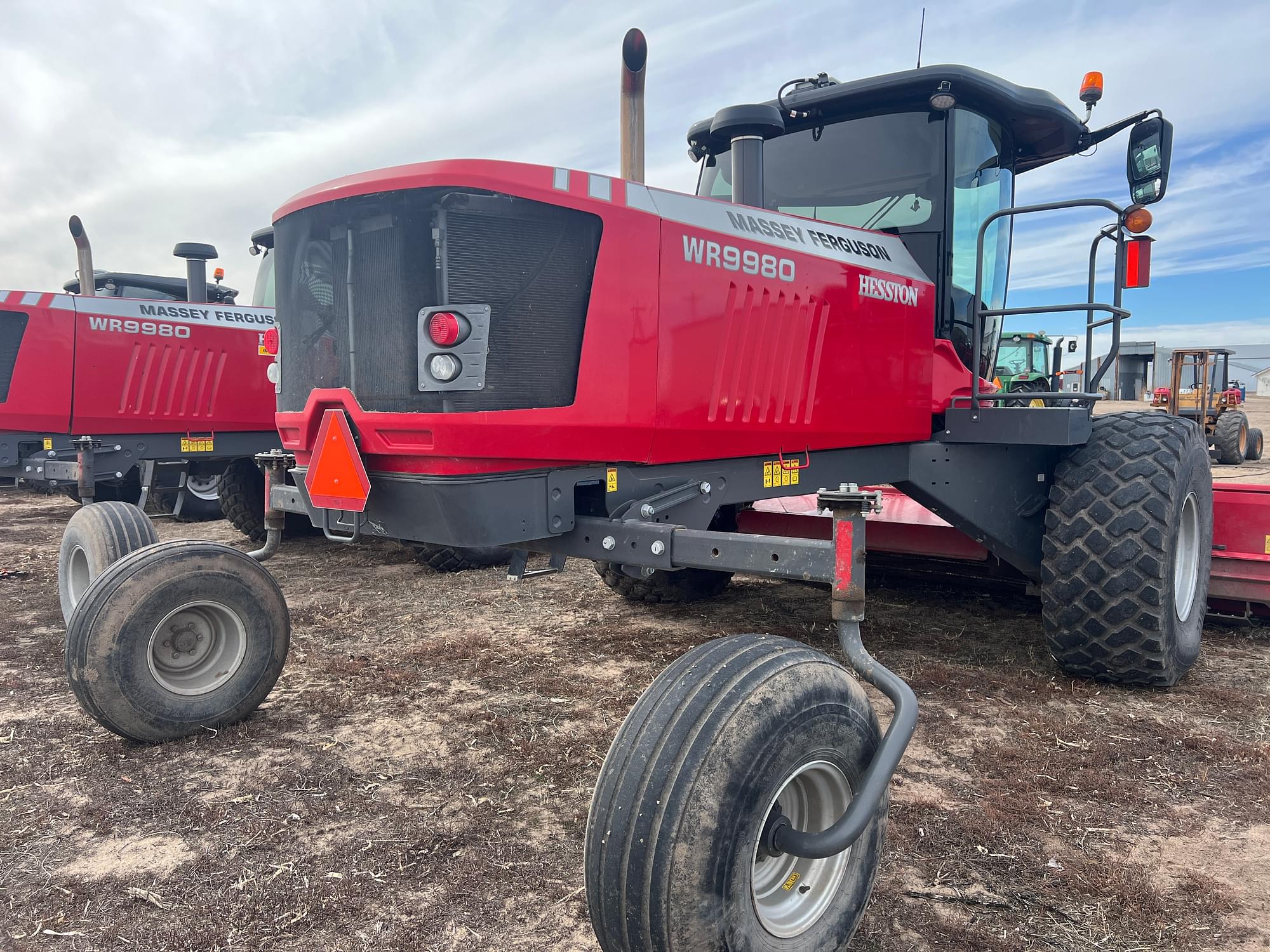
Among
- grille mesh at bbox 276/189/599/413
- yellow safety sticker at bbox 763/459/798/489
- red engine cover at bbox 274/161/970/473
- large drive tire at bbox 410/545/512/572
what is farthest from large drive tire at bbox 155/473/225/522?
yellow safety sticker at bbox 763/459/798/489

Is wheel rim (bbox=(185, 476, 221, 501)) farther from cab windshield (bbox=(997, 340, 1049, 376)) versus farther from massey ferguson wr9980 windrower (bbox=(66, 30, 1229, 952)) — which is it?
cab windshield (bbox=(997, 340, 1049, 376))

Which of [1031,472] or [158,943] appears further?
[1031,472]

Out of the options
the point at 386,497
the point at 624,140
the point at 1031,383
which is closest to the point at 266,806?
the point at 386,497

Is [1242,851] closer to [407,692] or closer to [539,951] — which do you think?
[539,951]

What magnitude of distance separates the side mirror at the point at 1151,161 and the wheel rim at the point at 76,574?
16.9 feet

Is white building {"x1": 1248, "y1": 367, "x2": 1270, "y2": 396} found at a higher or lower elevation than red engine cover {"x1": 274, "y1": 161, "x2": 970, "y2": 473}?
higher

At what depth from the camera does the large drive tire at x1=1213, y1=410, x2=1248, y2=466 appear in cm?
1549

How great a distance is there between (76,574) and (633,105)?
3466 mm

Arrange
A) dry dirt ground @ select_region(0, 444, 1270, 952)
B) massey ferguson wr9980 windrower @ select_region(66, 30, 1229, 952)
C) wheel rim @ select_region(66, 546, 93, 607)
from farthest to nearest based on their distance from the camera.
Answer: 1. wheel rim @ select_region(66, 546, 93, 607)
2. dry dirt ground @ select_region(0, 444, 1270, 952)
3. massey ferguson wr9980 windrower @ select_region(66, 30, 1229, 952)

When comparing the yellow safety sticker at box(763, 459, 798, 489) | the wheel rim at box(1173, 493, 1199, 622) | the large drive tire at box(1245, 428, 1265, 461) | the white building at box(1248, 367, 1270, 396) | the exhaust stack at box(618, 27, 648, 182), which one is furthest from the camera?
the white building at box(1248, 367, 1270, 396)

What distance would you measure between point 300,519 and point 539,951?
6213mm

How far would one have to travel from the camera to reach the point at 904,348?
12.5 ft

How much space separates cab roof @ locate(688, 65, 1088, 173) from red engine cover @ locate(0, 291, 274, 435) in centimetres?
461

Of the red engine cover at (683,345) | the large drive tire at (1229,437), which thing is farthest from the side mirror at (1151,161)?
the large drive tire at (1229,437)
